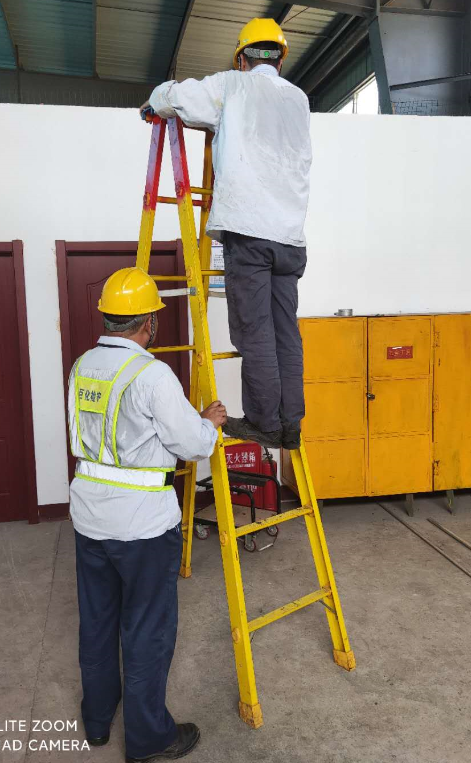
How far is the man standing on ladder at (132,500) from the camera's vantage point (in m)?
1.92

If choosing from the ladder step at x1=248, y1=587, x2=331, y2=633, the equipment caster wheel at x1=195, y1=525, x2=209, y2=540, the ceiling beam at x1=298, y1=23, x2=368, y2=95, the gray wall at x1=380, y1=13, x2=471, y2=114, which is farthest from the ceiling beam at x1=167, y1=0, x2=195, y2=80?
the ladder step at x1=248, y1=587, x2=331, y2=633

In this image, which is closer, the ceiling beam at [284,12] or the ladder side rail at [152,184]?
the ladder side rail at [152,184]

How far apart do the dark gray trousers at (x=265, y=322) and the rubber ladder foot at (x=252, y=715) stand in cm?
113

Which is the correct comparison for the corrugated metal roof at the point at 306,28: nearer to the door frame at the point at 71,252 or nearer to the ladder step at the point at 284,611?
the door frame at the point at 71,252

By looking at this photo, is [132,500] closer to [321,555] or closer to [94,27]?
[321,555]

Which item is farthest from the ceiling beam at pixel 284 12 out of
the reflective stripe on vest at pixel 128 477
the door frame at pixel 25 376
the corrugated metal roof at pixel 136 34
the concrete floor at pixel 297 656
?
the reflective stripe on vest at pixel 128 477

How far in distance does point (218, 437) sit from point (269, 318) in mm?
513

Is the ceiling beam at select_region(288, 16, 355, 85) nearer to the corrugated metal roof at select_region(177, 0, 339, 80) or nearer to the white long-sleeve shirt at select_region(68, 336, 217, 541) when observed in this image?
the corrugated metal roof at select_region(177, 0, 339, 80)

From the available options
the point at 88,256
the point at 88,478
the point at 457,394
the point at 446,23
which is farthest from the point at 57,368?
the point at 446,23

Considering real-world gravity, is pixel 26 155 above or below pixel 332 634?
above

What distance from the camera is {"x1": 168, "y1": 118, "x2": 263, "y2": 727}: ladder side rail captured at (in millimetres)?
2227

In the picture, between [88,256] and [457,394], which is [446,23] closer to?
[457,394]

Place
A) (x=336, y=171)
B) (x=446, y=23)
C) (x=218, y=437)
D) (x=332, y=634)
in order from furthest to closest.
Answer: (x=446, y=23) < (x=336, y=171) < (x=332, y=634) < (x=218, y=437)

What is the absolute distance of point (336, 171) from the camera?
4672mm
